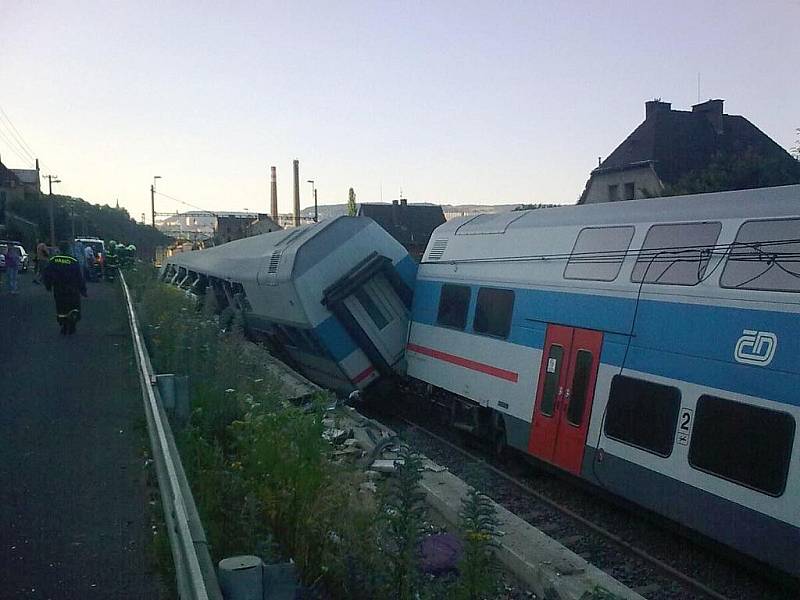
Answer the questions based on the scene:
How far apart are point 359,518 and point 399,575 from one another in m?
0.64

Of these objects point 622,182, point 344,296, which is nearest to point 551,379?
point 344,296

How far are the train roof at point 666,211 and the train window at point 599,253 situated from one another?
135 mm

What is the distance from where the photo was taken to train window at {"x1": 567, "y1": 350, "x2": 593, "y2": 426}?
8.49 meters

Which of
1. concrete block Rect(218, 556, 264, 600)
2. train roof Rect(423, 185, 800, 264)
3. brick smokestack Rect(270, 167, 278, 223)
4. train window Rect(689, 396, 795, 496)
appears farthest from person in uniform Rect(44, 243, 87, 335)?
brick smokestack Rect(270, 167, 278, 223)

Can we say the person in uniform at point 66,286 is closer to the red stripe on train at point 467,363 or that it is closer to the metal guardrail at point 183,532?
the red stripe on train at point 467,363

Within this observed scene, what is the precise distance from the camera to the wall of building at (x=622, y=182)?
1355 inches

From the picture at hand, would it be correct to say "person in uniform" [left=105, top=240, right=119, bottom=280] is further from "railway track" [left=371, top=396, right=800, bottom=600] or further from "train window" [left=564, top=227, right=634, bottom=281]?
"train window" [left=564, top=227, right=634, bottom=281]

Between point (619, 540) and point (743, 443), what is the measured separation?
2027 millimetres

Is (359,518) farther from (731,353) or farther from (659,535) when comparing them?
(659,535)

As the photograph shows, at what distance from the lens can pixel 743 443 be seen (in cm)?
643

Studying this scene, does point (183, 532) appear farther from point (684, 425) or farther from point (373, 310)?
point (373, 310)

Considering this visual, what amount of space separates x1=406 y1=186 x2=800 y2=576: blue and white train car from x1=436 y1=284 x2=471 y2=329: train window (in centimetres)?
42

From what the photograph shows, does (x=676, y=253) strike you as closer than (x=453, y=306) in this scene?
Yes

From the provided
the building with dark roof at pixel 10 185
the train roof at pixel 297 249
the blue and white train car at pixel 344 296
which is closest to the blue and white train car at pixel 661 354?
the blue and white train car at pixel 344 296
